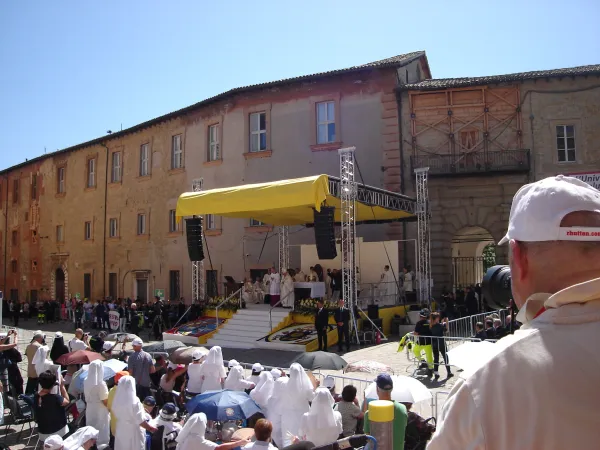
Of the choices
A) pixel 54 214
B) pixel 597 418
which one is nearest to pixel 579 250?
pixel 597 418

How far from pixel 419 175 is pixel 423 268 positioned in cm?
398

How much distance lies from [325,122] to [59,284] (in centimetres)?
2508

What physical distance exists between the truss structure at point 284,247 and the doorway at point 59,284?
2183 centimetres

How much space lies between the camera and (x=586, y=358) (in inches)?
53.1

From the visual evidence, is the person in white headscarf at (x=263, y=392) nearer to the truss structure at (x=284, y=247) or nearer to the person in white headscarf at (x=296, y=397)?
the person in white headscarf at (x=296, y=397)

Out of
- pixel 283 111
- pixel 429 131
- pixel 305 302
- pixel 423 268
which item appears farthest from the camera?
pixel 283 111

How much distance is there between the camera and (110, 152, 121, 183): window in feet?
119

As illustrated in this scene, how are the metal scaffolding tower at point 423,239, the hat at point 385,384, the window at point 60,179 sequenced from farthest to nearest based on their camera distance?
the window at point 60,179 < the metal scaffolding tower at point 423,239 < the hat at point 385,384

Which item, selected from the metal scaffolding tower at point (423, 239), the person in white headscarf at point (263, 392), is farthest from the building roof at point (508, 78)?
the person in white headscarf at point (263, 392)

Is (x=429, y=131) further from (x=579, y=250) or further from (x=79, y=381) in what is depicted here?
(x=579, y=250)

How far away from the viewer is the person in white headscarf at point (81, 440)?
5.91 metres

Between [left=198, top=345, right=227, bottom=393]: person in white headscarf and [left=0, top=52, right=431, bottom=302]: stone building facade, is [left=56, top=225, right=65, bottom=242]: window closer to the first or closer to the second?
[left=0, top=52, right=431, bottom=302]: stone building facade

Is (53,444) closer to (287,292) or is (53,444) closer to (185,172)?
(287,292)

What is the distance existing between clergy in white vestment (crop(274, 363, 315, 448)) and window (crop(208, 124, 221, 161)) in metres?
23.8
